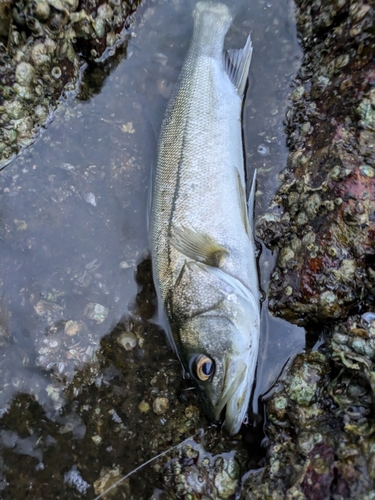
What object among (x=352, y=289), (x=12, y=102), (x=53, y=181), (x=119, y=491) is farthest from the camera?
(x=53, y=181)

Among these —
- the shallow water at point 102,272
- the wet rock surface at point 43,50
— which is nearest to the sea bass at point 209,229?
the shallow water at point 102,272

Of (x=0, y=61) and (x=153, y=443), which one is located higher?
→ (x=0, y=61)

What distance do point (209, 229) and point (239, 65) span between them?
161 centimetres

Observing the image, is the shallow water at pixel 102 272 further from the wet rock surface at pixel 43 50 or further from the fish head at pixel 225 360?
the fish head at pixel 225 360

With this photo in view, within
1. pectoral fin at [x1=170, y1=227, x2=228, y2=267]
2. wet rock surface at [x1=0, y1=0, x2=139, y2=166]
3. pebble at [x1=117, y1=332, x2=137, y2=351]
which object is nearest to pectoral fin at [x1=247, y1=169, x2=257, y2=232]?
pectoral fin at [x1=170, y1=227, x2=228, y2=267]

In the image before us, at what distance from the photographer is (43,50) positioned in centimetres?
309

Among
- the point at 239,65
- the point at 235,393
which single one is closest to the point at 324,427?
the point at 235,393

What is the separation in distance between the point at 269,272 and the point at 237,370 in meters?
0.85

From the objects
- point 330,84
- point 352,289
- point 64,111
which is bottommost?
point 352,289

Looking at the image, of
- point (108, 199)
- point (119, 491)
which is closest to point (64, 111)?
point (108, 199)

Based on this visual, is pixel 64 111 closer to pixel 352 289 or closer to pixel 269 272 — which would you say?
pixel 269 272

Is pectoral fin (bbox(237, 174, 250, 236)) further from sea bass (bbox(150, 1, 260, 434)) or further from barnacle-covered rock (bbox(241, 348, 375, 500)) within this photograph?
barnacle-covered rock (bbox(241, 348, 375, 500))

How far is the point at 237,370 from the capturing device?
2.61 metres

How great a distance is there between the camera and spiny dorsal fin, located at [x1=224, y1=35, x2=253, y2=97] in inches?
133
